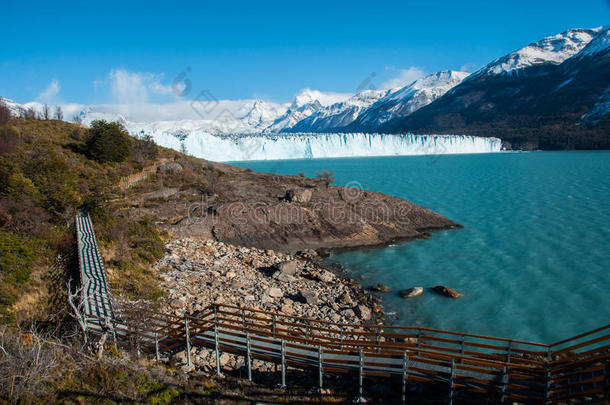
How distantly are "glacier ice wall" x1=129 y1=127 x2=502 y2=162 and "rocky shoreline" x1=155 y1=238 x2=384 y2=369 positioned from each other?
82274 mm

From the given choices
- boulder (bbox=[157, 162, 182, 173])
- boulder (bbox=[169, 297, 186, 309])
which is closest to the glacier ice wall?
boulder (bbox=[157, 162, 182, 173])

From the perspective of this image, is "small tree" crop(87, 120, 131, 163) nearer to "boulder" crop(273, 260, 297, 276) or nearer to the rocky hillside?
the rocky hillside

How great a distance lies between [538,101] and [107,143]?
16151 cm

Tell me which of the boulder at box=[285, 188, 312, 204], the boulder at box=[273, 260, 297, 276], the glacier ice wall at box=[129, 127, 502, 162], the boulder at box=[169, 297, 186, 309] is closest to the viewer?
the boulder at box=[169, 297, 186, 309]

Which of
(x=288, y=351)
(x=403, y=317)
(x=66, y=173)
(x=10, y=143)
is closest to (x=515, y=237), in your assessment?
(x=403, y=317)

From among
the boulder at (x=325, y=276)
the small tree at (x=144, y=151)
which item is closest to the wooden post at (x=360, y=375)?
the boulder at (x=325, y=276)

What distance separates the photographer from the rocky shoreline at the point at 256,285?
12.0m

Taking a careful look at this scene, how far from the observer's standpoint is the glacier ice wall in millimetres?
98000

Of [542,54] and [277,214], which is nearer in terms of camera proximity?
[277,214]

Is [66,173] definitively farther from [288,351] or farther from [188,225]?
[288,351]

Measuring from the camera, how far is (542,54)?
183 metres

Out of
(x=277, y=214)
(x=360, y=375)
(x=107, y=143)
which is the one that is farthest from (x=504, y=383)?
(x=107, y=143)

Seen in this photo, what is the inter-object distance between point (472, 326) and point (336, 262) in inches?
306

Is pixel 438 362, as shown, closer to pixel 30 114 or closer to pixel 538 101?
pixel 30 114
